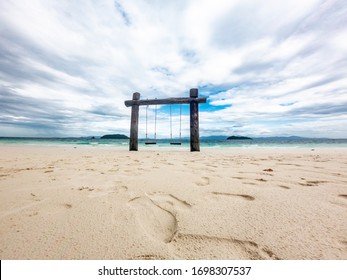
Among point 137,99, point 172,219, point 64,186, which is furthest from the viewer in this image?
point 137,99

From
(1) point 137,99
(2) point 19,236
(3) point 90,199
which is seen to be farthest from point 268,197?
(1) point 137,99

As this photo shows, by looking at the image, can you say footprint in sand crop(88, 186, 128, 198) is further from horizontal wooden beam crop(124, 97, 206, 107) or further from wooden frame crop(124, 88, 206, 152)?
horizontal wooden beam crop(124, 97, 206, 107)

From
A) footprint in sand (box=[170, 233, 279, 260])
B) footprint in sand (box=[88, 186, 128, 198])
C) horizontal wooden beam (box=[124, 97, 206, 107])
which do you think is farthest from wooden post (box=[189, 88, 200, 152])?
footprint in sand (box=[170, 233, 279, 260])

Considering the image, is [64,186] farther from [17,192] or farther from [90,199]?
[90,199]

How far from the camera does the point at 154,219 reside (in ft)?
4.44

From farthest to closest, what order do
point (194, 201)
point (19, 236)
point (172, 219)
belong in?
point (194, 201) → point (172, 219) → point (19, 236)

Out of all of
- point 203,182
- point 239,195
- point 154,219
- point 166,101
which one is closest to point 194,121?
point 166,101

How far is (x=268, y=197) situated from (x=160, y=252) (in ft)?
4.09

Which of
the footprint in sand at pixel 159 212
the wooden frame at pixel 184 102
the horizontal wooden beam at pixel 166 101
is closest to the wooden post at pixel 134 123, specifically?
the wooden frame at pixel 184 102

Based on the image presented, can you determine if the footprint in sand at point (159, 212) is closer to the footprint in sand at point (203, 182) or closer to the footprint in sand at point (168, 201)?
the footprint in sand at point (168, 201)

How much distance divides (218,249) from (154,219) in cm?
55

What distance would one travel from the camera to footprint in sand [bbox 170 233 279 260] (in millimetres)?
941

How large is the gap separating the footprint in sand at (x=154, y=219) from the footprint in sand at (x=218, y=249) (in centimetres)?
11

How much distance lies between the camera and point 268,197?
169cm
